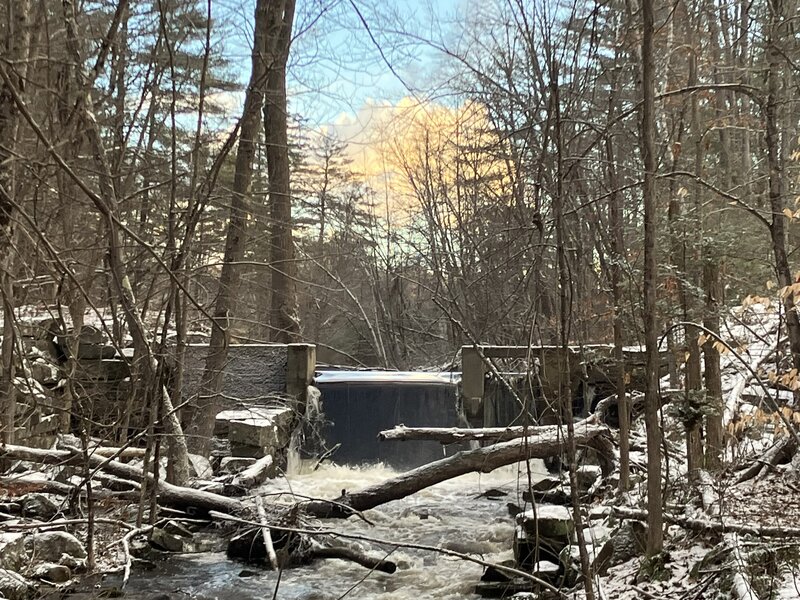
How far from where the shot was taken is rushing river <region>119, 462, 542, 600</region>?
18.2 ft

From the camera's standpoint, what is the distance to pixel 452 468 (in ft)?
23.1

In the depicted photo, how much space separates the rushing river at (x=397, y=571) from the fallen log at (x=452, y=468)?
219 millimetres

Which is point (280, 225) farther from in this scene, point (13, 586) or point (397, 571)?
point (13, 586)

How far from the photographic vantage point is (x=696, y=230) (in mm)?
5168

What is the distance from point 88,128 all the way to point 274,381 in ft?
26.6

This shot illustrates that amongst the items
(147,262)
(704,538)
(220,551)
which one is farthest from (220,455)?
(704,538)

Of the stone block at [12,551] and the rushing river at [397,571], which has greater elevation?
the stone block at [12,551]

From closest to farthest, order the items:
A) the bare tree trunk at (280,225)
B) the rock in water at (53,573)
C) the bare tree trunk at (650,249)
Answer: the bare tree trunk at (650,249)
the rock in water at (53,573)
the bare tree trunk at (280,225)

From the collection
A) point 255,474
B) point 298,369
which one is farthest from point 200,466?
point 298,369

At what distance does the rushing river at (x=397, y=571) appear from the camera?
5555 millimetres

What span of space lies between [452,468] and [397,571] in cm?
121

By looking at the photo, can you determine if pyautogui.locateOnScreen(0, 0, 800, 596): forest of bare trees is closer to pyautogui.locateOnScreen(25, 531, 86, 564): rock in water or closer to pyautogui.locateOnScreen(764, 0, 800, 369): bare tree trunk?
pyautogui.locateOnScreen(764, 0, 800, 369): bare tree trunk

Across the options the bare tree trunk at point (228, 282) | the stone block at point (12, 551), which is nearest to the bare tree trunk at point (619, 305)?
the bare tree trunk at point (228, 282)

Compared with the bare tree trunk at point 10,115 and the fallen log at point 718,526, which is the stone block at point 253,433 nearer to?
the fallen log at point 718,526
